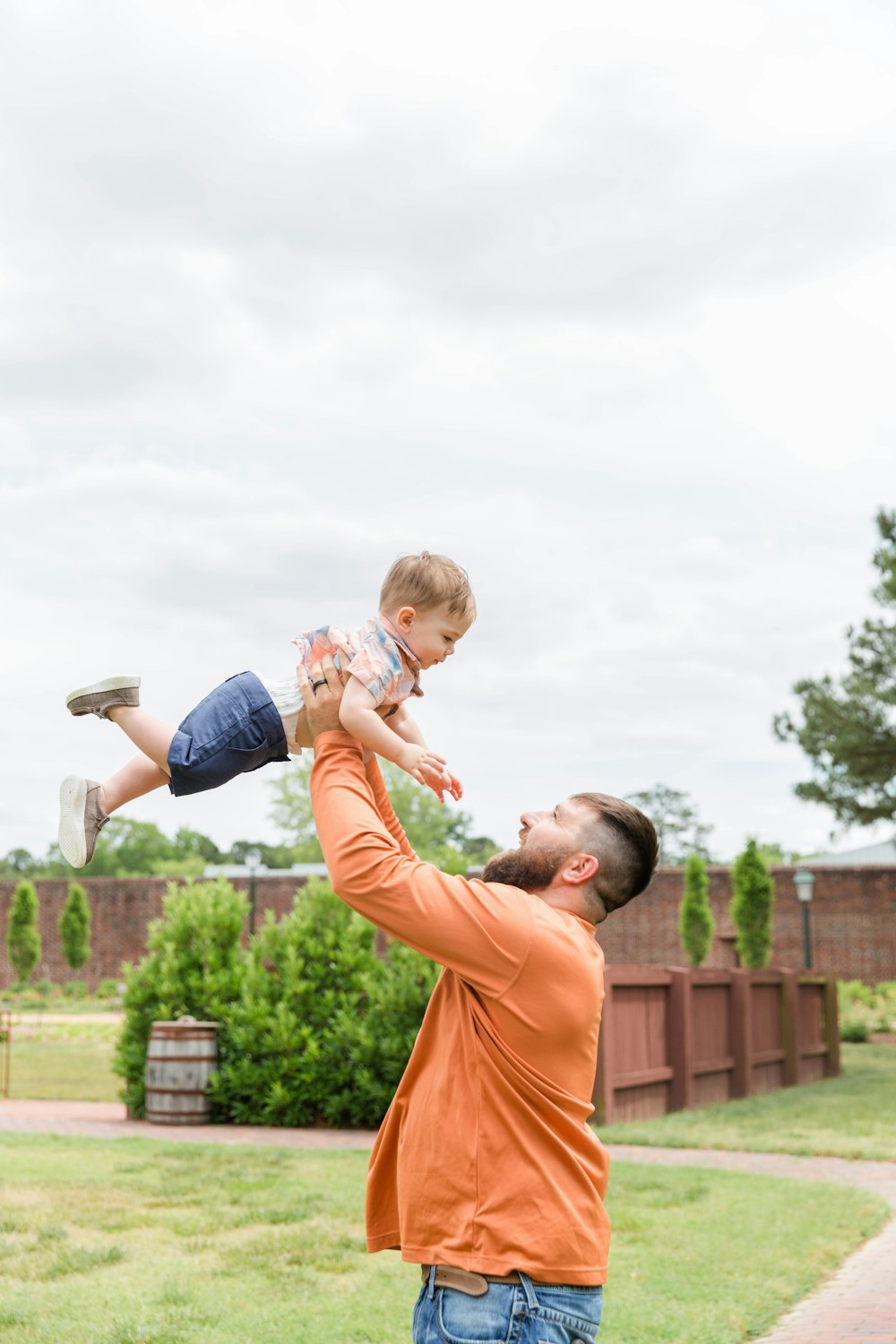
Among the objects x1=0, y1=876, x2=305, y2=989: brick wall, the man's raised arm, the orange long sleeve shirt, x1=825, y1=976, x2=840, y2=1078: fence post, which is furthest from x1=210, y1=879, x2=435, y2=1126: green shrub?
x1=0, y1=876, x2=305, y2=989: brick wall

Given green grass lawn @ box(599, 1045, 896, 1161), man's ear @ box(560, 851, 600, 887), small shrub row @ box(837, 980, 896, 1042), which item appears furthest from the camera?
small shrub row @ box(837, 980, 896, 1042)

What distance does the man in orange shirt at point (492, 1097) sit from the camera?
2.57 m

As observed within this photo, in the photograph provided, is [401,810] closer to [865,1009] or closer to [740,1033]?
[865,1009]

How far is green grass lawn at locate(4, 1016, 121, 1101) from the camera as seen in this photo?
16.5 metres

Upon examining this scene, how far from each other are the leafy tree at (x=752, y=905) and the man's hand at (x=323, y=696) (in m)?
23.8

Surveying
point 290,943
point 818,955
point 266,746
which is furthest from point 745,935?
point 266,746

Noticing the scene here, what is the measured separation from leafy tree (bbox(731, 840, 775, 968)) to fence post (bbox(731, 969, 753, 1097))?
33.7 feet

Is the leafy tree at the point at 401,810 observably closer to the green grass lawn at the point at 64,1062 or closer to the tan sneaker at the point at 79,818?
the green grass lawn at the point at 64,1062

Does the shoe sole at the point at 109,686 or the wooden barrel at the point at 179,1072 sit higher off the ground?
the shoe sole at the point at 109,686

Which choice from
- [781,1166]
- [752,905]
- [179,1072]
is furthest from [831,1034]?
[179,1072]

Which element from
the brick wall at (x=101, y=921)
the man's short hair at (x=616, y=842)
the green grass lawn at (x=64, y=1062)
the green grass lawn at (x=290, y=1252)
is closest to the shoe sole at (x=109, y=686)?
the man's short hair at (x=616, y=842)

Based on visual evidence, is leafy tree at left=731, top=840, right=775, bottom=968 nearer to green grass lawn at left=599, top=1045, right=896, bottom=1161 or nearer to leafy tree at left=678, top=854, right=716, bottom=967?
leafy tree at left=678, top=854, right=716, bottom=967

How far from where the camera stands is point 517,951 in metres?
2.64

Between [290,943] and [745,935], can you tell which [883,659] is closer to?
[745,935]
